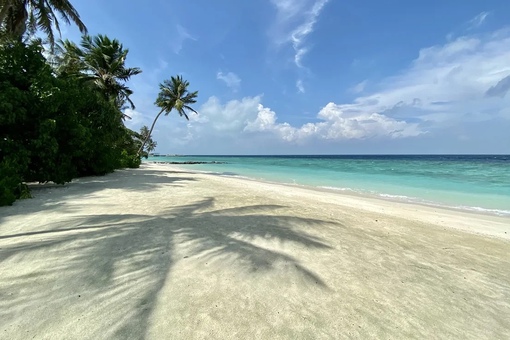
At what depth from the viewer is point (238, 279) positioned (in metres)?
2.97

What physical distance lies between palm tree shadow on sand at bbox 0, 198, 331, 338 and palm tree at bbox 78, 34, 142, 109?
20.0 m

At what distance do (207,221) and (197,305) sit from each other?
2888mm

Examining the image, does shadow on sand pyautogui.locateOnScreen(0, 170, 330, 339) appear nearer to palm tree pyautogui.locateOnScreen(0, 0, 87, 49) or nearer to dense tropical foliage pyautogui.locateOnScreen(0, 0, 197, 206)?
dense tropical foliage pyautogui.locateOnScreen(0, 0, 197, 206)

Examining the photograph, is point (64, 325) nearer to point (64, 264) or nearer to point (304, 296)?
point (64, 264)

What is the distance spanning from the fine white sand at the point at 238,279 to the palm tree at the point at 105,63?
18.8 meters

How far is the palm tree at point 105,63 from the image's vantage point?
20609 mm

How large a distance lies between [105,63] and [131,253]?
23.4 metres

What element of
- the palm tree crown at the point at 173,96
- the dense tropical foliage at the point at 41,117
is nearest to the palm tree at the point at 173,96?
the palm tree crown at the point at 173,96

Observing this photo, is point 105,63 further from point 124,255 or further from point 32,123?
point 124,255

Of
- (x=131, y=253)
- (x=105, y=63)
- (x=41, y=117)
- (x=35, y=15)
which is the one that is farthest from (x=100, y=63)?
(x=131, y=253)

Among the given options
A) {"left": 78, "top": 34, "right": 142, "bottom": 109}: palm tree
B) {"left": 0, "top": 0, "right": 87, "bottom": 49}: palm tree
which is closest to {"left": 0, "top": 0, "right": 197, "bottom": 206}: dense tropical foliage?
{"left": 0, "top": 0, "right": 87, "bottom": 49}: palm tree

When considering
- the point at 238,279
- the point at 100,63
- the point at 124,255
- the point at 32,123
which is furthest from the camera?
the point at 100,63

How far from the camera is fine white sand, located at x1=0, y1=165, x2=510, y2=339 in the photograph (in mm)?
2201

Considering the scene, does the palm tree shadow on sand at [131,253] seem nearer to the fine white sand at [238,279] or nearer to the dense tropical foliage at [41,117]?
the fine white sand at [238,279]
